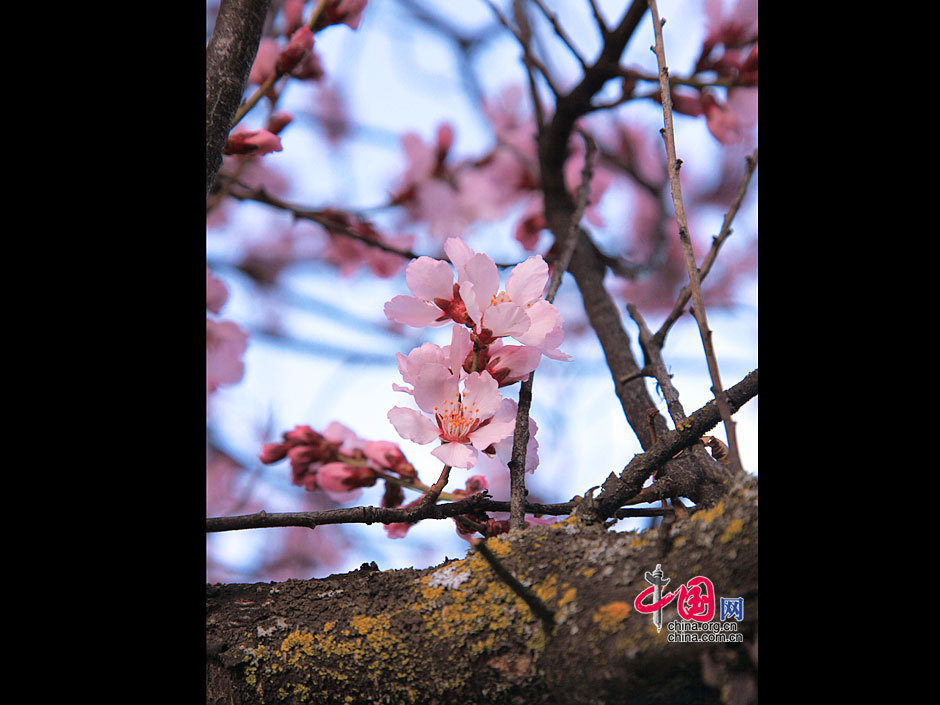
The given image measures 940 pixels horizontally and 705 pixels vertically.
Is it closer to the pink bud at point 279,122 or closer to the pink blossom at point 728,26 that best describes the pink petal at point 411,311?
the pink bud at point 279,122

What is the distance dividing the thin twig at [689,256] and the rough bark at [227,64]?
28 cm

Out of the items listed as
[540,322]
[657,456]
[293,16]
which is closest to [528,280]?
[540,322]

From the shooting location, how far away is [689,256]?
1.28ft

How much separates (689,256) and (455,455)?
18 centimetres

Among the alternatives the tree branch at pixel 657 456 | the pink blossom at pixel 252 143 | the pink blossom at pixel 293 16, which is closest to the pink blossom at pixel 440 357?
the tree branch at pixel 657 456

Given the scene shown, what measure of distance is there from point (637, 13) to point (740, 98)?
131mm

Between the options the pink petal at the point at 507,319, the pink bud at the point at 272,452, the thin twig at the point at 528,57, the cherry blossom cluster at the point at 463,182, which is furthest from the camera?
the cherry blossom cluster at the point at 463,182

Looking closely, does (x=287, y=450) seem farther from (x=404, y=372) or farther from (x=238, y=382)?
(x=404, y=372)

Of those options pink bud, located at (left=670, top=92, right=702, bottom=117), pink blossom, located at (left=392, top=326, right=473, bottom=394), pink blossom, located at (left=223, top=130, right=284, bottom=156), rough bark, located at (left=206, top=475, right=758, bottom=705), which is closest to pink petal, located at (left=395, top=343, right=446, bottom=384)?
pink blossom, located at (left=392, top=326, right=473, bottom=394)

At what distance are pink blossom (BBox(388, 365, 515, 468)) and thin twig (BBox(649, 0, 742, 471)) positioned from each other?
122 mm

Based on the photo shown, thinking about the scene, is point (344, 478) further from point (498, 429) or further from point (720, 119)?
point (720, 119)

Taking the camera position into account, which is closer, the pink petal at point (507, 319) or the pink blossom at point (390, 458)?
the pink petal at point (507, 319)

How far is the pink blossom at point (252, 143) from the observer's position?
54 cm
